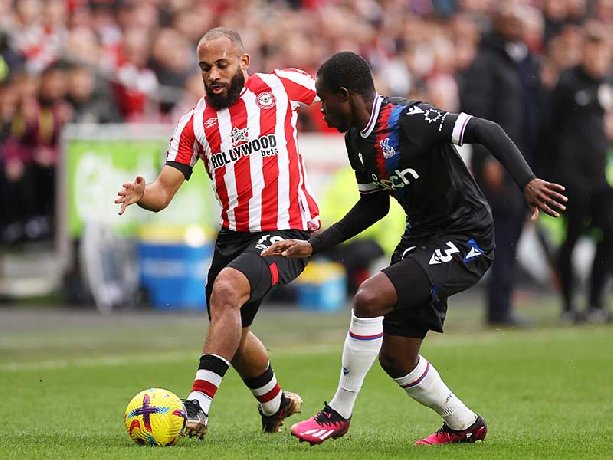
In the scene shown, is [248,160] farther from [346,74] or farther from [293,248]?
[346,74]

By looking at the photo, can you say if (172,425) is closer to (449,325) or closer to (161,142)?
(449,325)

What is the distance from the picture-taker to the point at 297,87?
28.8 feet

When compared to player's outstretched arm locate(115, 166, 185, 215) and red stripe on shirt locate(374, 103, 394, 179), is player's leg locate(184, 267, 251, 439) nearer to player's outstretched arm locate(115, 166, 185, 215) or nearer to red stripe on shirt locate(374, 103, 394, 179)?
player's outstretched arm locate(115, 166, 185, 215)

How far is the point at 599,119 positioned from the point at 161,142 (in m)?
5.05

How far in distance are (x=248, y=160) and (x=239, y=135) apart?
0.51ft

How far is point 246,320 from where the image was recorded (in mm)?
8203

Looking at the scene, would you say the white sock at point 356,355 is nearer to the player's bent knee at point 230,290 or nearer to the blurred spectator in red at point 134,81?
the player's bent knee at point 230,290

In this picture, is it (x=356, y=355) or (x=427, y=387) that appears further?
(x=427, y=387)

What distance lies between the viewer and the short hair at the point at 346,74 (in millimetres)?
7324

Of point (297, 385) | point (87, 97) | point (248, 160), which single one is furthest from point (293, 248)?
point (87, 97)

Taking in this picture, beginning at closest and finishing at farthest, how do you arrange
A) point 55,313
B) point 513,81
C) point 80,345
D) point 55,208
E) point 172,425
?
point 172,425 → point 80,345 → point 513,81 → point 55,313 → point 55,208

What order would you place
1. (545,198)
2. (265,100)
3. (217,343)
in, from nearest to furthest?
(545,198) → (217,343) → (265,100)

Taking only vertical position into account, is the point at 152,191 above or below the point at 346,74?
below

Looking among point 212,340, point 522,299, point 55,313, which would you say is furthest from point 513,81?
point 212,340
